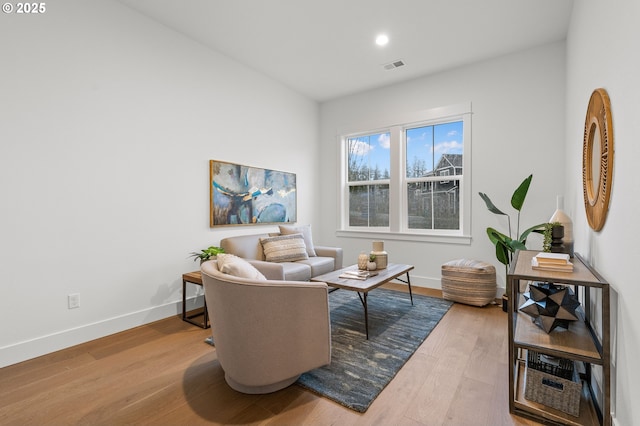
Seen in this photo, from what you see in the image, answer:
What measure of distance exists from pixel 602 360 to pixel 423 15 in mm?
2989

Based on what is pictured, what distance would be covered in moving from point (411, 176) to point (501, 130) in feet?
4.13

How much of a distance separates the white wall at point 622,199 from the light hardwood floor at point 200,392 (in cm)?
57

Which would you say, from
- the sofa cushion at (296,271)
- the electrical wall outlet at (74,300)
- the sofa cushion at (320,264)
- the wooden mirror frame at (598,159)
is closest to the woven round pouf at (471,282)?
the sofa cushion at (320,264)

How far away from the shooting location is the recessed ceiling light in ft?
10.6

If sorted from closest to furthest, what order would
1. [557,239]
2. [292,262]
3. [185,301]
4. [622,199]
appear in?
[622,199] < [557,239] < [185,301] < [292,262]

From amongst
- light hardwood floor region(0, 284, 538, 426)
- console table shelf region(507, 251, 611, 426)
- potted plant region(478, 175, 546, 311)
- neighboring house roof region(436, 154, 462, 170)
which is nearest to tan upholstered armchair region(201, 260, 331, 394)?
light hardwood floor region(0, 284, 538, 426)

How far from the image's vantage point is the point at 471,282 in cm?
339

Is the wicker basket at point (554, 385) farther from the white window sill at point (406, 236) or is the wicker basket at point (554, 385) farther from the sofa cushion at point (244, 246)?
the sofa cushion at point (244, 246)

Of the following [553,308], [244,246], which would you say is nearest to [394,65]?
[244,246]

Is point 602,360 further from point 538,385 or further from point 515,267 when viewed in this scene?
point 515,267

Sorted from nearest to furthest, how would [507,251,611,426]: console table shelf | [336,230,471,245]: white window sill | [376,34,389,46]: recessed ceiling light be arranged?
1. [507,251,611,426]: console table shelf
2. [376,34,389,46]: recessed ceiling light
3. [336,230,471,245]: white window sill

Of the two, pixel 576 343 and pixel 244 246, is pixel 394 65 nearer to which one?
pixel 244 246

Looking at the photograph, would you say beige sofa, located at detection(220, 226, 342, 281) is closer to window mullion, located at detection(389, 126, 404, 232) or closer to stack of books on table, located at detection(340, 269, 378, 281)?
stack of books on table, located at detection(340, 269, 378, 281)

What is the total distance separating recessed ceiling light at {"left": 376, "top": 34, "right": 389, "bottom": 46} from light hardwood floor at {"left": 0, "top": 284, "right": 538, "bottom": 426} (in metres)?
3.07
